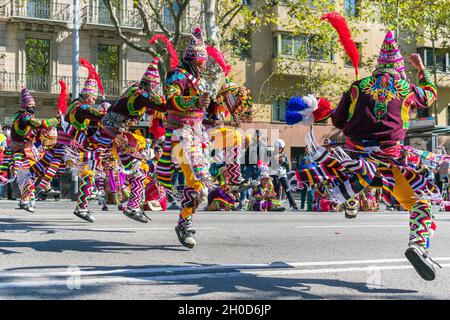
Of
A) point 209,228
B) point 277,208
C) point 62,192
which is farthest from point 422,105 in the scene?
point 62,192

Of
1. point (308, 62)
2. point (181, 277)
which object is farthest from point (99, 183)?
point (308, 62)

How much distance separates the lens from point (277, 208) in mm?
15352

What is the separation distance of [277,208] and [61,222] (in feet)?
21.5

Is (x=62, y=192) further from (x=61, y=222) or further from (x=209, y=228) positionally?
(x=209, y=228)

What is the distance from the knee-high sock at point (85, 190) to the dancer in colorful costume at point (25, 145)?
180 cm

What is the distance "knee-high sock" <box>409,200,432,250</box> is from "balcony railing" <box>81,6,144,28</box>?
28938 millimetres

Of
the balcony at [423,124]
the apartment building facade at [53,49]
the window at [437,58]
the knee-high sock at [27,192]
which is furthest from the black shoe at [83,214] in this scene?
the window at [437,58]

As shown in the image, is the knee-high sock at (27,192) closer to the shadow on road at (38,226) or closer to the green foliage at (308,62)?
the shadow on road at (38,226)

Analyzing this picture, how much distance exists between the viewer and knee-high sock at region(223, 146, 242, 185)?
8.45m

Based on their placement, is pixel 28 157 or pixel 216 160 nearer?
pixel 216 160

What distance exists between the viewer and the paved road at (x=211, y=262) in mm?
5082

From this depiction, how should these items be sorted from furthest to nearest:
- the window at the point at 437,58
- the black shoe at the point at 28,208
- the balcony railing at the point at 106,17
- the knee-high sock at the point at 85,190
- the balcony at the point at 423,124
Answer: the window at the point at 437,58, the balcony railing at the point at 106,17, the balcony at the point at 423,124, the black shoe at the point at 28,208, the knee-high sock at the point at 85,190

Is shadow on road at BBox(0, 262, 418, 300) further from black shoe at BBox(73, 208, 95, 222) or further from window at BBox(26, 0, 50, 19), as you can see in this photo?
window at BBox(26, 0, 50, 19)
